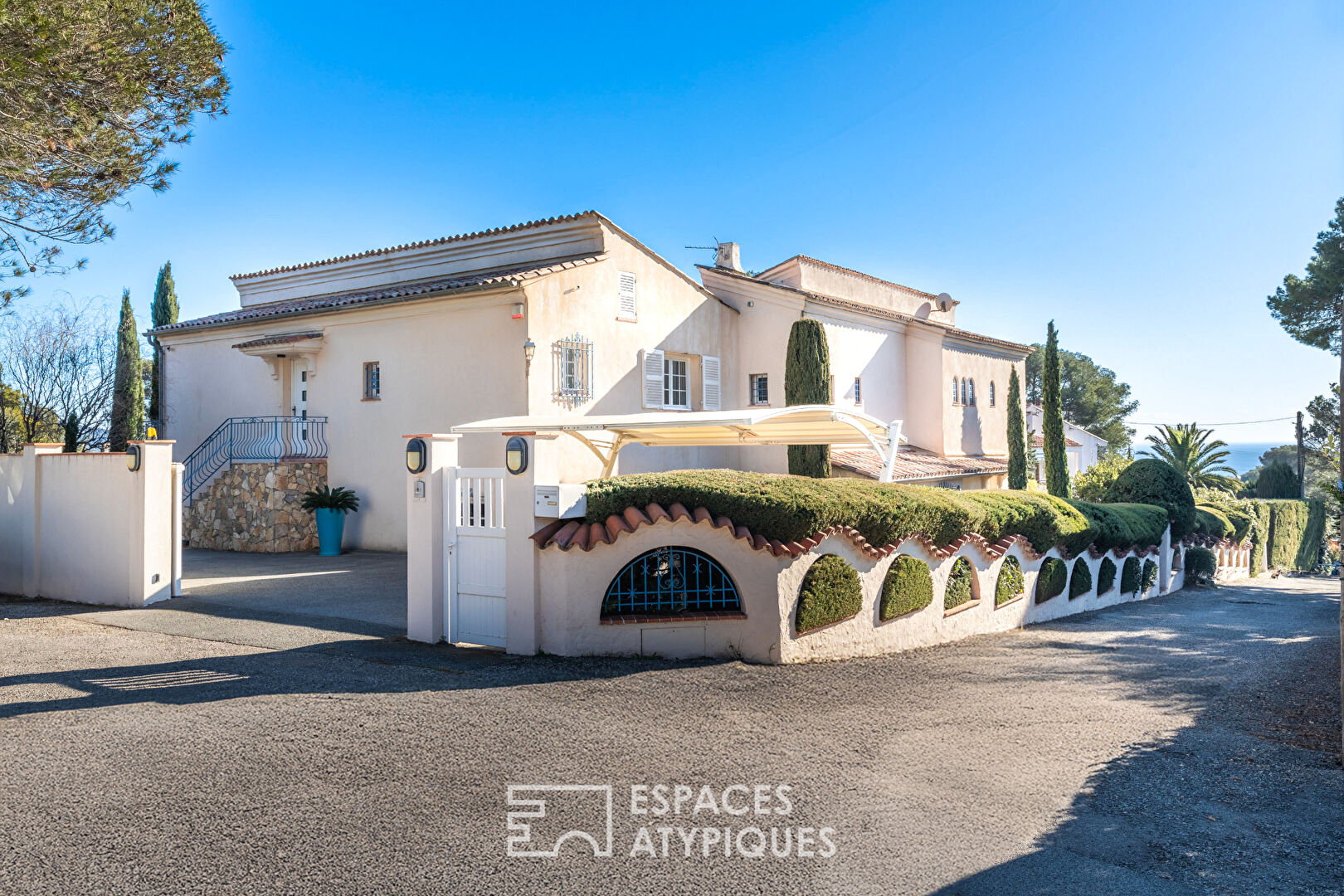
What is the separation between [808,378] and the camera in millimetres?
21000

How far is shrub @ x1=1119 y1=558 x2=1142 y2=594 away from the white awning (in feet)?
25.2

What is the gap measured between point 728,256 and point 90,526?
18.7 meters

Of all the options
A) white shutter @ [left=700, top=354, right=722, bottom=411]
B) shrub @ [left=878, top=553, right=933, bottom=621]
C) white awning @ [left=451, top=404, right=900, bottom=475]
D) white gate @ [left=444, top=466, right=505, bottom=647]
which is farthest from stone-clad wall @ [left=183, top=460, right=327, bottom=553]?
shrub @ [left=878, top=553, right=933, bottom=621]

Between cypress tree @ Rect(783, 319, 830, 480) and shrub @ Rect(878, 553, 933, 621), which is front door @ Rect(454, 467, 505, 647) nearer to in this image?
shrub @ Rect(878, 553, 933, 621)

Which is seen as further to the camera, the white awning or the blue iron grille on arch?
the white awning

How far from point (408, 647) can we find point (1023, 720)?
21.4ft

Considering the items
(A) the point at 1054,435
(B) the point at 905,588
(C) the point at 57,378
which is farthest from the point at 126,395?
(A) the point at 1054,435

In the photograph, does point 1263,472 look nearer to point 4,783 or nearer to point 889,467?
point 889,467

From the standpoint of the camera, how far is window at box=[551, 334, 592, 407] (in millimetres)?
17859

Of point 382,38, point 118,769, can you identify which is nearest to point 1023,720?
point 118,769

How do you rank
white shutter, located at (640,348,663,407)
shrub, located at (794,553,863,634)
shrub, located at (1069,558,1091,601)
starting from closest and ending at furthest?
shrub, located at (794,553,863,634)
shrub, located at (1069,558,1091,601)
white shutter, located at (640,348,663,407)

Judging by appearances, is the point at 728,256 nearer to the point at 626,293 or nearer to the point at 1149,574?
the point at 626,293

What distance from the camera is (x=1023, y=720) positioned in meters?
7.57

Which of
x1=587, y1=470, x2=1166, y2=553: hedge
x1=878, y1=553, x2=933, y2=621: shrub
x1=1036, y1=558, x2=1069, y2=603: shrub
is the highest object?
x1=587, y1=470, x2=1166, y2=553: hedge
